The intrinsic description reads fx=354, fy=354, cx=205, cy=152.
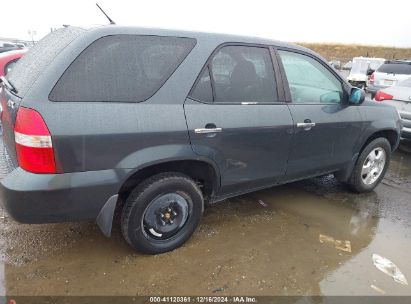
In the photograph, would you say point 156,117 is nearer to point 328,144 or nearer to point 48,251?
point 48,251

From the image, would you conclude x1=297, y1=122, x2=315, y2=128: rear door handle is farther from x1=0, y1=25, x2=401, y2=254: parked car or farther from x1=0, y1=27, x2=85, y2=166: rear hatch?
x1=0, y1=27, x2=85, y2=166: rear hatch

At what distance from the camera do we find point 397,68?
37.6 ft

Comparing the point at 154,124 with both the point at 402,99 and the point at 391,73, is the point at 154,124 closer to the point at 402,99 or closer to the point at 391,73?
the point at 402,99

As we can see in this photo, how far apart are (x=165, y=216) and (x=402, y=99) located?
5.55 m

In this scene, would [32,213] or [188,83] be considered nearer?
[32,213]

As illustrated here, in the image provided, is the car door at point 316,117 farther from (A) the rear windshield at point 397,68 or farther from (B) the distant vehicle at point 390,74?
(A) the rear windshield at point 397,68

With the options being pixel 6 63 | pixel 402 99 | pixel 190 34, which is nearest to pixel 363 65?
pixel 402 99

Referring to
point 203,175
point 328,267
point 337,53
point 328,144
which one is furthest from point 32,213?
point 337,53

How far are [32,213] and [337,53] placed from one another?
56622 mm

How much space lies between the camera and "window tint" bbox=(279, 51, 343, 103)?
3.50 metres

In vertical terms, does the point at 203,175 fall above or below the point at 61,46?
below

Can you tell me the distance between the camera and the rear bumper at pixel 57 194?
91.8 inches

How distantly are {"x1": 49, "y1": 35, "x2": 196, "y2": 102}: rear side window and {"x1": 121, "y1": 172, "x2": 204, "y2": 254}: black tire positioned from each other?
0.69 metres

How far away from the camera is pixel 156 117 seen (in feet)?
8.61
